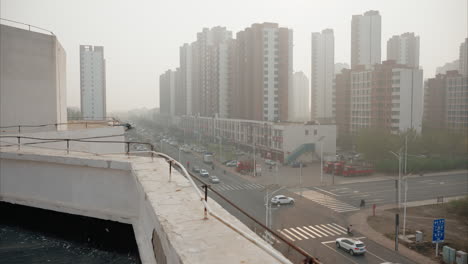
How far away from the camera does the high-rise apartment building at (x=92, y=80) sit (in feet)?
223

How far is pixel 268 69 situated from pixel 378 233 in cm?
3091

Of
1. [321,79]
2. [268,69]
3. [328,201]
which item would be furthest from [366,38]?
[328,201]

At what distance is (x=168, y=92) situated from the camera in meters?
105

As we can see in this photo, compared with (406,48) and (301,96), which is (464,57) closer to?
(406,48)

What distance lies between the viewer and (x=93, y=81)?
69.0m

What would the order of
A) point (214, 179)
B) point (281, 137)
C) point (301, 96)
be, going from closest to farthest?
point (214, 179) → point (281, 137) → point (301, 96)

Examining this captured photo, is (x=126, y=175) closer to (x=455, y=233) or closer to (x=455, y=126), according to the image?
(x=455, y=233)

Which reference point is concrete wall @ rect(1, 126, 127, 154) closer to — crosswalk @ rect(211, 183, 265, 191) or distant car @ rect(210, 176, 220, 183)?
crosswalk @ rect(211, 183, 265, 191)

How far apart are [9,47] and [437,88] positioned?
56816 millimetres

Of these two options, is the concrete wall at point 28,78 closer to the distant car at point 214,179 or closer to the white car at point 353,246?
the white car at point 353,246

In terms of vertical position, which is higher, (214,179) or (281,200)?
(281,200)

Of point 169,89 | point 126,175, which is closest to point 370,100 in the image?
point 126,175

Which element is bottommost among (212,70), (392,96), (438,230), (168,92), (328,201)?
(328,201)

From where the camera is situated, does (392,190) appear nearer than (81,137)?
No
